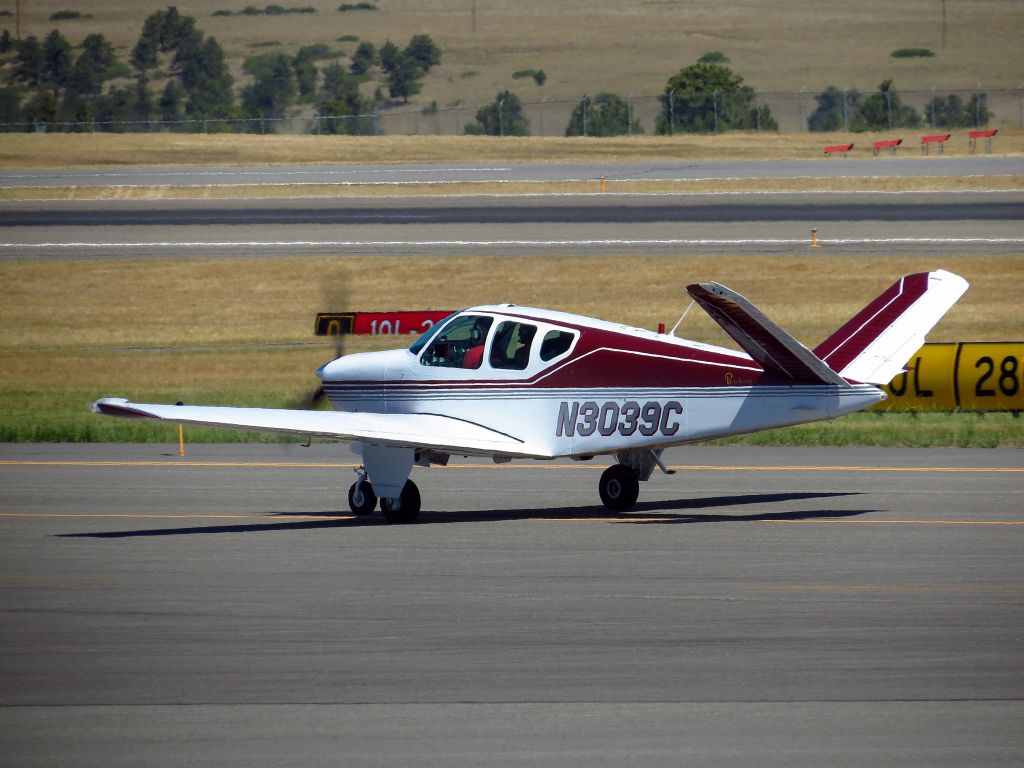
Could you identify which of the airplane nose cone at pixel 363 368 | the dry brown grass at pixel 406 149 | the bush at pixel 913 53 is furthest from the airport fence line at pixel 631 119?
the airplane nose cone at pixel 363 368

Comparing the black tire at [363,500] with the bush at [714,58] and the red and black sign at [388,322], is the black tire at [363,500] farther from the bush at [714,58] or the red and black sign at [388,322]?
the bush at [714,58]

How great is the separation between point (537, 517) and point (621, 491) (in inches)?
43.1

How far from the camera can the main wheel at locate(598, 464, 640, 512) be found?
60.8 ft

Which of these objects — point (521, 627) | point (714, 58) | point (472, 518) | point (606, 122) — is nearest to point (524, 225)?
point (472, 518)

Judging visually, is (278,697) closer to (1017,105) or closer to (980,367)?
(980,367)

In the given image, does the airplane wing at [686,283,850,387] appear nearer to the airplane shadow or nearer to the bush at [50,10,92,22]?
the airplane shadow

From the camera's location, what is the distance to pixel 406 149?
8550cm

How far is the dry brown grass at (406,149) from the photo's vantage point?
78.6 meters

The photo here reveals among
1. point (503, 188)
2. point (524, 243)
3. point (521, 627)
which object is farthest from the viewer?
point (503, 188)

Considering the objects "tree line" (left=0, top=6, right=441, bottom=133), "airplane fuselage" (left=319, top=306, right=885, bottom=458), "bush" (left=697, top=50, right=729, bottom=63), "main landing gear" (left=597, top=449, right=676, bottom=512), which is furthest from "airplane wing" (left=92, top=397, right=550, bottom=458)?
"bush" (left=697, top=50, right=729, bottom=63)

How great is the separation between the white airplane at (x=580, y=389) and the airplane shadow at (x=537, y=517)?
35cm

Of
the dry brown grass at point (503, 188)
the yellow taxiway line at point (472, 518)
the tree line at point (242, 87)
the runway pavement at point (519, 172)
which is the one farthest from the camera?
the tree line at point (242, 87)

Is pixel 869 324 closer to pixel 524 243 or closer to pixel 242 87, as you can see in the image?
pixel 524 243

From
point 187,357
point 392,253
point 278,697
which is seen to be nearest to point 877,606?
point 278,697
